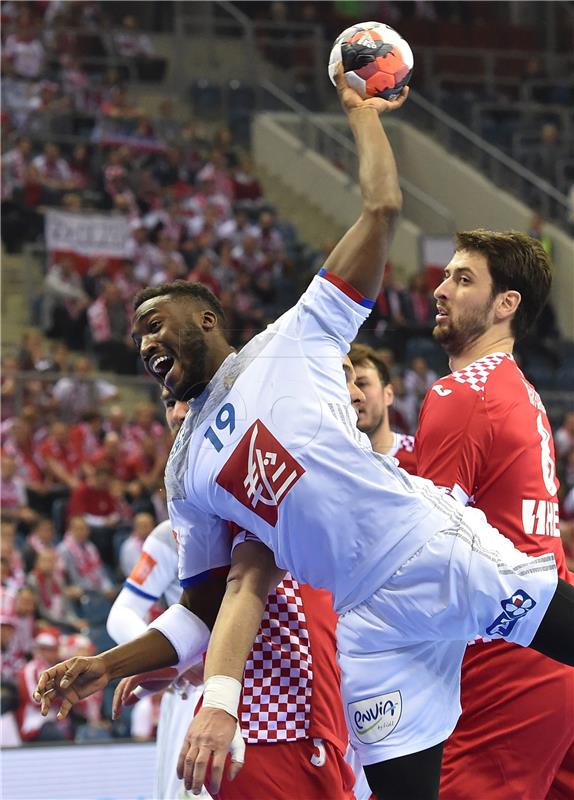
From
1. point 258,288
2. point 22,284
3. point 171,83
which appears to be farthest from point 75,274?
point 171,83

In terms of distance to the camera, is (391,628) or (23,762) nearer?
(391,628)

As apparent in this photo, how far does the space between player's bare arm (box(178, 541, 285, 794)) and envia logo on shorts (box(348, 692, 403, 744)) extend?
0.41 meters

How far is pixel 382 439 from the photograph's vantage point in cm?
544

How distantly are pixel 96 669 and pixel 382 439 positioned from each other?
7.08 feet

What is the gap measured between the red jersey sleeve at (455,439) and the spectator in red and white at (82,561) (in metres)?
7.78

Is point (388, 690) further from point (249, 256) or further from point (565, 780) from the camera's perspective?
point (249, 256)

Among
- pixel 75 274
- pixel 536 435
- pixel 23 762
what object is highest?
pixel 536 435

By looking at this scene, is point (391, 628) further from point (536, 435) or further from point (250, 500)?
point (536, 435)

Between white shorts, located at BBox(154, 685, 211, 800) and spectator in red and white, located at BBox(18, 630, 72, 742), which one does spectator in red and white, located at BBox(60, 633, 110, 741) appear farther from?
white shorts, located at BBox(154, 685, 211, 800)

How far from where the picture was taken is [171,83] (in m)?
20.2

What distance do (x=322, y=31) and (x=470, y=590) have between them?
707 inches

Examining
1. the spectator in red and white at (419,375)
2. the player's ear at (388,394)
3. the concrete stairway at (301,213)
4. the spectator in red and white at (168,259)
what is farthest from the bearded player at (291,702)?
the spectator in red and white at (168,259)

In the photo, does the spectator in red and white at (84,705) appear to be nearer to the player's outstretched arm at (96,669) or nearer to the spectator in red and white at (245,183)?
the player's outstretched arm at (96,669)

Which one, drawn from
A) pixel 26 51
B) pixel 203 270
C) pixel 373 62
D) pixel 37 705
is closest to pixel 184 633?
pixel 373 62
